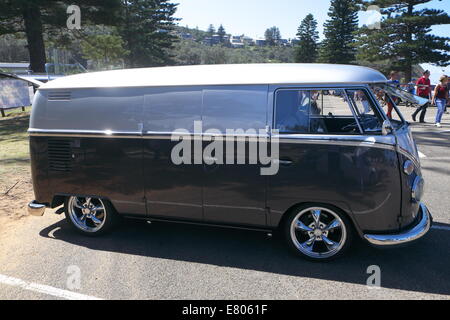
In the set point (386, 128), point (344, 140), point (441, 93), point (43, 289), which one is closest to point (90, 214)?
point (43, 289)

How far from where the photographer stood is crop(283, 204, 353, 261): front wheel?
4.24 meters

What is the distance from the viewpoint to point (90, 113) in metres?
4.80

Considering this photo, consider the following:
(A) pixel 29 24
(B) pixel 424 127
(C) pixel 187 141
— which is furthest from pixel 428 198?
(A) pixel 29 24

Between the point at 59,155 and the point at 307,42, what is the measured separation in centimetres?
7207

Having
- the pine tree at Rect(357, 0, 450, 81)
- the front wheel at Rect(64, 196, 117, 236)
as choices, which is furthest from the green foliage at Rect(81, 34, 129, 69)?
the front wheel at Rect(64, 196, 117, 236)

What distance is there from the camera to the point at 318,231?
4.33 m

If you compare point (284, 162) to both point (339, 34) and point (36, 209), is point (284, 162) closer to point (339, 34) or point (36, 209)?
point (36, 209)

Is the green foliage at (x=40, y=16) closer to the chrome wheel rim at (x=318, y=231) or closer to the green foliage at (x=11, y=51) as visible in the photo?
the chrome wheel rim at (x=318, y=231)

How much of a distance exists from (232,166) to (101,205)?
1.99m

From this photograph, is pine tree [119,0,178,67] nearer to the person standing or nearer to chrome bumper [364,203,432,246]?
the person standing

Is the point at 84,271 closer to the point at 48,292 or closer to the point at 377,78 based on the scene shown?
the point at 48,292

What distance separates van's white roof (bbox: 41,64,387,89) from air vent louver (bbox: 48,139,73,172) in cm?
72

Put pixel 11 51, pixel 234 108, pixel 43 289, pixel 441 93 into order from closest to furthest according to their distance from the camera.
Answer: pixel 43 289 < pixel 234 108 < pixel 441 93 < pixel 11 51

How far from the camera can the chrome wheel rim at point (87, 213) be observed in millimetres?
5191
